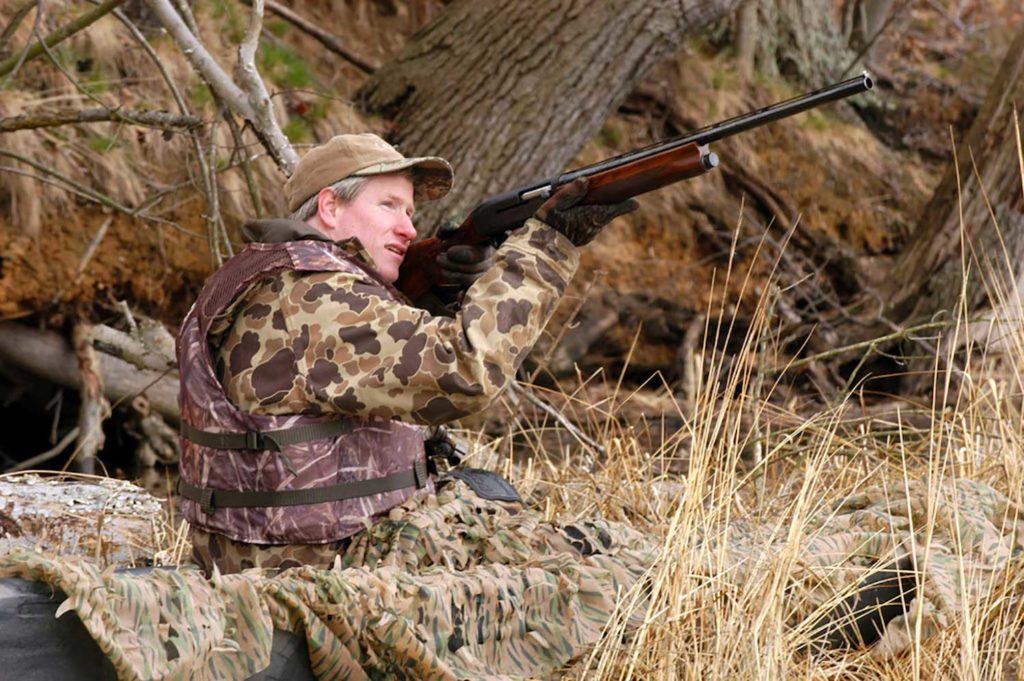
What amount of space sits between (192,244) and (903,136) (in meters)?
5.96

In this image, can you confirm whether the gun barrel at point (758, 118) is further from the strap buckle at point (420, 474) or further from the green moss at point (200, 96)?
the green moss at point (200, 96)

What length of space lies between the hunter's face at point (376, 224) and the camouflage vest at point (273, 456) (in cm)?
19

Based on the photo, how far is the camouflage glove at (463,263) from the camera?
135 inches

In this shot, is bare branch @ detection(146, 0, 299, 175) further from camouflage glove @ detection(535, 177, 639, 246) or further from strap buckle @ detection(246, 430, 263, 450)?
strap buckle @ detection(246, 430, 263, 450)

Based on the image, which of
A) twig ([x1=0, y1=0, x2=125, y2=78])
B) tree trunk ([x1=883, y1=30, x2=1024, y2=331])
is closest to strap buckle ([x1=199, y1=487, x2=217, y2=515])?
twig ([x1=0, y1=0, x2=125, y2=78])

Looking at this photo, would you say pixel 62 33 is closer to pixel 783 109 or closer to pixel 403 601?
pixel 783 109

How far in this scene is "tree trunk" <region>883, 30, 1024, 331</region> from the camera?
22.2 ft

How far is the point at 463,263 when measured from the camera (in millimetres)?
3441

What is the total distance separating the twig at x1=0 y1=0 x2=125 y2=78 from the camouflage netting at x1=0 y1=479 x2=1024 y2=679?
6.82 ft

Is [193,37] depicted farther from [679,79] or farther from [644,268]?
[679,79]

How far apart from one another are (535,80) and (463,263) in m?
2.72

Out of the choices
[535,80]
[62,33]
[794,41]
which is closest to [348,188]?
[62,33]

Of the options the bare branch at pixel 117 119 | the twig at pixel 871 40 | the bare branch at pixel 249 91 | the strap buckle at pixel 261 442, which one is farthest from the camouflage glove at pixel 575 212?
the twig at pixel 871 40

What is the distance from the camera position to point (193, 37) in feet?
14.7
